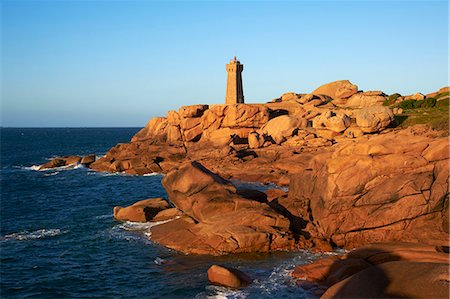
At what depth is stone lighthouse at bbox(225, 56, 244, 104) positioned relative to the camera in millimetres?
77875

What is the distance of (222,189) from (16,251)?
43.5 feet

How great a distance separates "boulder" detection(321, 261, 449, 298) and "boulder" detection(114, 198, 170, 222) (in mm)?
19598

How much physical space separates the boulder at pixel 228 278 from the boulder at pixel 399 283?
19.0 ft

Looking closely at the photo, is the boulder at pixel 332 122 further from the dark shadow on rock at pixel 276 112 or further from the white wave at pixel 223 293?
the white wave at pixel 223 293

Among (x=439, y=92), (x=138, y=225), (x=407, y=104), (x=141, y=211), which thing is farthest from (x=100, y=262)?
(x=439, y=92)

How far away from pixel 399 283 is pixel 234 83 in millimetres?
67395

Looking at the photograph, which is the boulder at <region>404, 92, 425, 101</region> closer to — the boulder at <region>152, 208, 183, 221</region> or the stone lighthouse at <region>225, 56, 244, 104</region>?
the stone lighthouse at <region>225, 56, 244, 104</region>

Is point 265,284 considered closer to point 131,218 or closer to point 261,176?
point 131,218

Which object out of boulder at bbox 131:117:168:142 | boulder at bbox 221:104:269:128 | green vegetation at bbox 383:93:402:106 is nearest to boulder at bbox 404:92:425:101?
green vegetation at bbox 383:93:402:106

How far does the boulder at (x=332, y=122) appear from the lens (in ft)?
182

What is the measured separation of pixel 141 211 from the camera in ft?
105

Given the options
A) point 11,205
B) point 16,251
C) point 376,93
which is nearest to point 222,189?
point 16,251

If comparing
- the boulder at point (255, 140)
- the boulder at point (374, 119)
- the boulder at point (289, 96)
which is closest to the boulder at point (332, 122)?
the boulder at point (374, 119)

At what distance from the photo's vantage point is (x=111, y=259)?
24.6 metres
